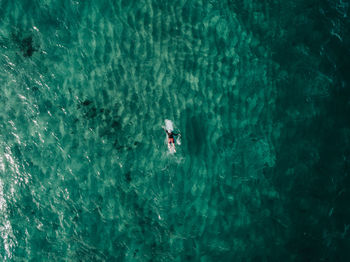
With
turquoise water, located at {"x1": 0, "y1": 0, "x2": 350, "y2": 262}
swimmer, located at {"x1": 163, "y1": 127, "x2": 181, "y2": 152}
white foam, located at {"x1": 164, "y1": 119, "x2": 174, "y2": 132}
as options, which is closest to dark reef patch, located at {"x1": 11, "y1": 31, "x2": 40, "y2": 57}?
turquoise water, located at {"x1": 0, "y1": 0, "x2": 350, "y2": 262}

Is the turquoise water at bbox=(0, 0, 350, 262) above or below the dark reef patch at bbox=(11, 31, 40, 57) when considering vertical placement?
below

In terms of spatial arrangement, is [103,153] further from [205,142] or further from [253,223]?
[253,223]

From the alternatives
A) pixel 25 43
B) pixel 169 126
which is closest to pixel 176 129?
pixel 169 126

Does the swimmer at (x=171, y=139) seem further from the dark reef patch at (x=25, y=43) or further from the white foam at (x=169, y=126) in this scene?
the dark reef patch at (x=25, y=43)

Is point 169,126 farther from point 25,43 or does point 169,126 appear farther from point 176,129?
point 25,43

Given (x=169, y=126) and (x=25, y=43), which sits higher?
(x=25, y=43)

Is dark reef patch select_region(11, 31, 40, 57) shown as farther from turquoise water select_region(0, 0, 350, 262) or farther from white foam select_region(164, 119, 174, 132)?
white foam select_region(164, 119, 174, 132)

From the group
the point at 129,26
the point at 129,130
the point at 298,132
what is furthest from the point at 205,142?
the point at 129,26

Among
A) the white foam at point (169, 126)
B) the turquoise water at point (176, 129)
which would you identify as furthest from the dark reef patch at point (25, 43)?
the white foam at point (169, 126)
